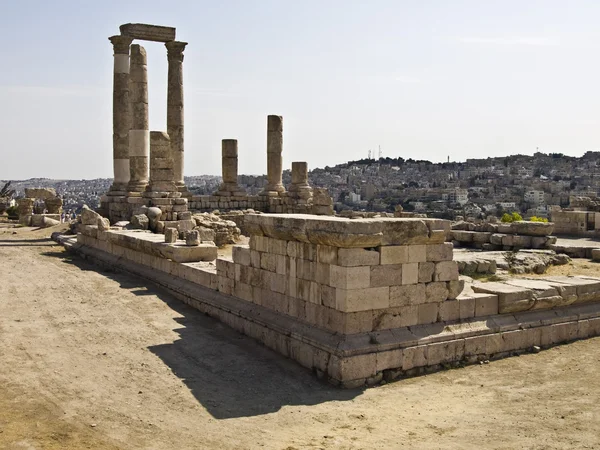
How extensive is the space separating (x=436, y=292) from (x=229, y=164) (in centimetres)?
1955

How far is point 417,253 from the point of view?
307 inches

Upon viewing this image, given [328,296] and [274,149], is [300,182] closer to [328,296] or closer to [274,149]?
[274,149]

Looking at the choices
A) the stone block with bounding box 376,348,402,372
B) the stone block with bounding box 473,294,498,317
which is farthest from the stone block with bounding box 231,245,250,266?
the stone block with bounding box 473,294,498,317

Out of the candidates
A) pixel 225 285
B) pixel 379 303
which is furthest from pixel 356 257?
pixel 225 285

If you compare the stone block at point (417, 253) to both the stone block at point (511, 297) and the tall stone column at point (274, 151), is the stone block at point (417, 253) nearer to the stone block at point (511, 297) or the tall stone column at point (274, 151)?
the stone block at point (511, 297)

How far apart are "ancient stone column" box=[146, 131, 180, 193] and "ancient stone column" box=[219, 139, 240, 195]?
18.9 ft

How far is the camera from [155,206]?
20.5m

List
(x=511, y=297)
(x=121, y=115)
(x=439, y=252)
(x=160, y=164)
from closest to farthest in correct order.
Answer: (x=439, y=252) < (x=511, y=297) < (x=160, y=164) < (x=121, y=115)

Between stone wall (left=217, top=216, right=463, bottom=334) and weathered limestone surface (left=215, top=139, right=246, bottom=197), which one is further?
weathered limestone surface (left=215, top=139, right=246, bottom=197)

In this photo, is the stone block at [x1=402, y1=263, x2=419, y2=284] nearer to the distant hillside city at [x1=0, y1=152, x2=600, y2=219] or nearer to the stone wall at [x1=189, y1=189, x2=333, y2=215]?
the stone wall at [x1=189, y1=189, x2=333, y2=215]

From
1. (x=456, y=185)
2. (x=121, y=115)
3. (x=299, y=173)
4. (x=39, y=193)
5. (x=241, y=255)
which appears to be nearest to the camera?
(x=241, y=255)

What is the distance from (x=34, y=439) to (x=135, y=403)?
3.76ft

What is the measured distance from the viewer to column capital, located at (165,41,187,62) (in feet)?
81.9

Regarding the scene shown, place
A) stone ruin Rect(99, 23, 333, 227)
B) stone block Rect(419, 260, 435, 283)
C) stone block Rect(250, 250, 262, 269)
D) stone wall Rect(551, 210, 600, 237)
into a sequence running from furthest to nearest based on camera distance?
1. stone wall Rect(551, 210, 600, 237)
2. stone ruin Rect(99, 23, 333, 227)
3. stone block Rect(250, 250, 262, 269)
4. stone block Rect(419, 260, 435, 283)
